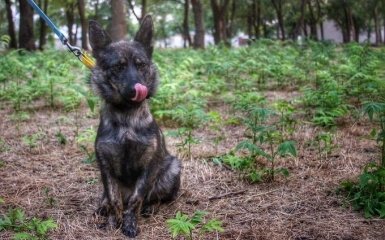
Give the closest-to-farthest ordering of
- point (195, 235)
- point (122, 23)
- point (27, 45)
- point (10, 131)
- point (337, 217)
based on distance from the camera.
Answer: point (195, 235), point (337, 217), point (10, 131), point (122, 23), point (27, 45)

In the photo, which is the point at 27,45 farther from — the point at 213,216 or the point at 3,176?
the point at 213,216

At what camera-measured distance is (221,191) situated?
5.26 m

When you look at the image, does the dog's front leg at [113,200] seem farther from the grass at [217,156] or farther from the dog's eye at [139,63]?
the dog's eye at [139,63]

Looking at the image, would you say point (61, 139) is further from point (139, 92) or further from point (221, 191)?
point (139, 92)

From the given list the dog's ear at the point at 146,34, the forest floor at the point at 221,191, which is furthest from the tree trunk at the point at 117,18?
the dog's ear at the point at 146,34

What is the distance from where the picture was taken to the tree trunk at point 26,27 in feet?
67.1

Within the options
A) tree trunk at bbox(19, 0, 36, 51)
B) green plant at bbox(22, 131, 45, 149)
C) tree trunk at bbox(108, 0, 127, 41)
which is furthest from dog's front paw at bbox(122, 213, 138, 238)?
tree trunk at bbox(19, 0, 36, 51)

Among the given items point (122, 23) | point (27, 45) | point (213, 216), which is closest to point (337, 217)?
point (213, 216)

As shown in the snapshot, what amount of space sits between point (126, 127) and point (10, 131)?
158 inches

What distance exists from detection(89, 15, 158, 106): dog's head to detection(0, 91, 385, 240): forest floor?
1.24 m

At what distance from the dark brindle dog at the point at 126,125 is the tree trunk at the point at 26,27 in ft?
57.5

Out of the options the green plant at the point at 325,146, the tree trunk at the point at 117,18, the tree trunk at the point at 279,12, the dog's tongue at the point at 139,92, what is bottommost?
the green plant at the point at 325,146

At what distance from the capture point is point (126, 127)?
167 inches

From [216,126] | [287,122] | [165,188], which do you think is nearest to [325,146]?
[287,122]
